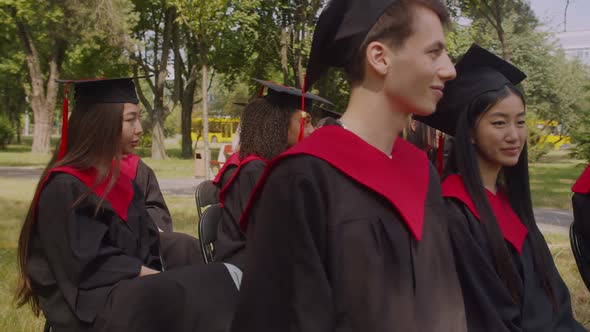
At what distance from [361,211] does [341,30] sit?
486 millimetres

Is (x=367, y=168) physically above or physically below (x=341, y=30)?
below

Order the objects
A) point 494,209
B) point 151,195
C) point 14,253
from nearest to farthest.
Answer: point 494,209, point 151,195, point 14,253

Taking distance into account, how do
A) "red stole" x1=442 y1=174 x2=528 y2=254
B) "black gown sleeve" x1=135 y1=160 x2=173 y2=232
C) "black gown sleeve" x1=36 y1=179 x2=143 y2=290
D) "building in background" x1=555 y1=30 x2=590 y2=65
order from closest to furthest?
"red stole" x1=442 y1=174 x2=528 y2=254, "black gown sleeve" x1=36 y1=179 x2=143 y2=290, "black gown sleeve" x1=135 y1=160 x2=173 y2=232, "building in background" x1=555 y1=30 x2=590 y2=65

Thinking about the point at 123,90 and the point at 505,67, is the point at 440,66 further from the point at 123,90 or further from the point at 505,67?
the point at 123,90

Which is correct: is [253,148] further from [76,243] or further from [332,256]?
[332,256]

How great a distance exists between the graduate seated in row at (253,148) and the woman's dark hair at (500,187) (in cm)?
151

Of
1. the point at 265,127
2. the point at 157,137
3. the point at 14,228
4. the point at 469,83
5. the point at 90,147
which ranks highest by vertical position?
the point at 469,83

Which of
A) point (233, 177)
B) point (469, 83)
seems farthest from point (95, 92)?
point (469, 83)

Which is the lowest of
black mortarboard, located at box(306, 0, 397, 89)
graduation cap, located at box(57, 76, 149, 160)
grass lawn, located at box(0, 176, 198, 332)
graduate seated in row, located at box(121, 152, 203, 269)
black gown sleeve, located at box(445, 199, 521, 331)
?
grass lawn, located at box(0, 176, 198, 332)

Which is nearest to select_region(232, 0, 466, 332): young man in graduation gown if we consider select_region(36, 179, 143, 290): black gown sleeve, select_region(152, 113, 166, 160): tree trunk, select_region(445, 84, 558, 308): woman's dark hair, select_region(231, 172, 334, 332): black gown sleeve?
select_region(231, 172, 334, 332): black gown sleeve

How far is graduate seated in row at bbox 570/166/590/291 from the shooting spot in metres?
3.15

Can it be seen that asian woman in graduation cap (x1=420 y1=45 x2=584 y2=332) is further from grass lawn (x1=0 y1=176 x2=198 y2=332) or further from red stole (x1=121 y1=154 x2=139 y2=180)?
red stole (x1=121 y1=154 x2=139 y2=180)

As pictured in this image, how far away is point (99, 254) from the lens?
2998mm

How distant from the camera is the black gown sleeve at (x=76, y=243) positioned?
2.92m
